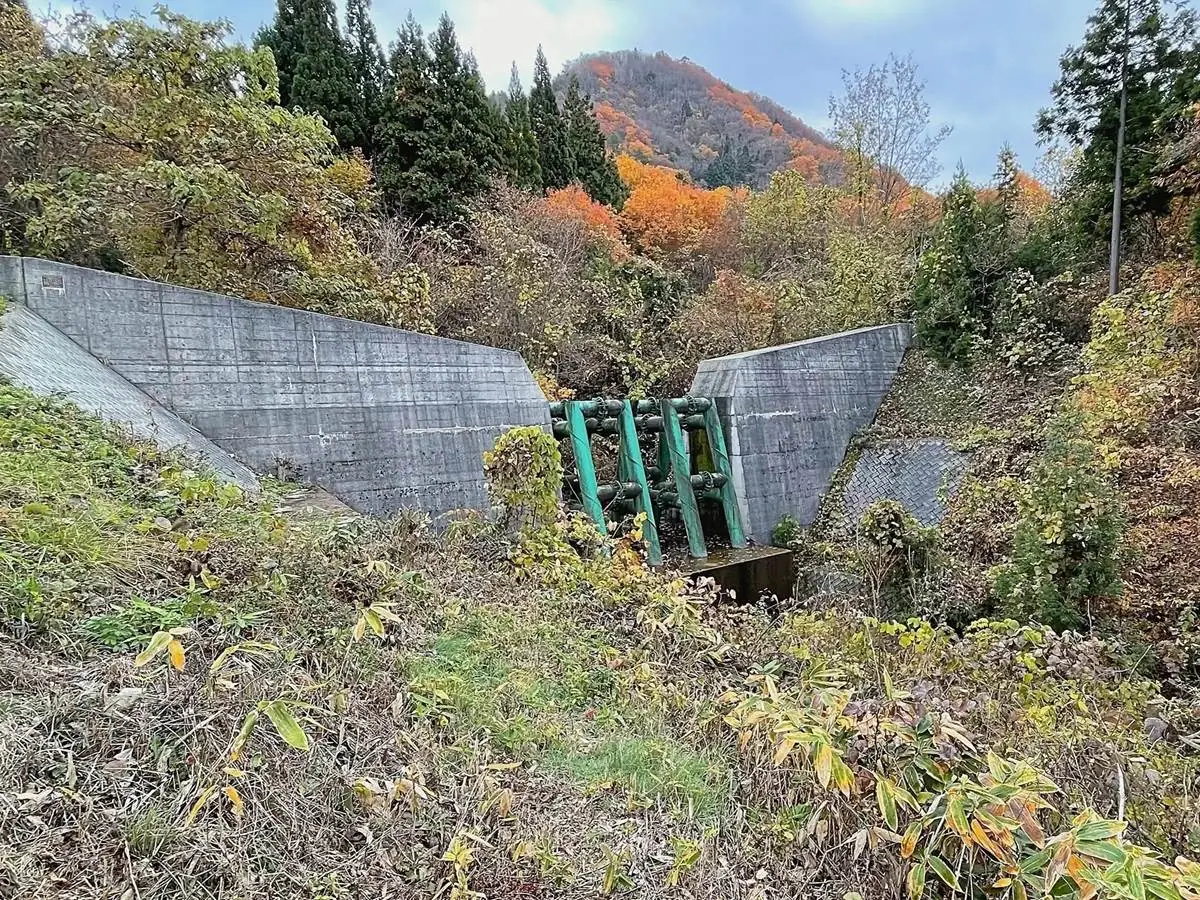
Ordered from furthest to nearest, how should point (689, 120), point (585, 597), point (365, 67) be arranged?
point (689, 120)
point (365, 67)
point (585, 597)

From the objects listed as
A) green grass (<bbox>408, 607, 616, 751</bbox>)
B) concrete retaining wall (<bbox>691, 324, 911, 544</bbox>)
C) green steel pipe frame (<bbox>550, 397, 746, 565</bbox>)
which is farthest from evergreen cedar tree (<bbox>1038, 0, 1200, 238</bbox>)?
green grass (<bbox>408, 607, 616, 751</bbox>)

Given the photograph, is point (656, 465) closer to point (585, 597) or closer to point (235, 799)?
point (585, 597)

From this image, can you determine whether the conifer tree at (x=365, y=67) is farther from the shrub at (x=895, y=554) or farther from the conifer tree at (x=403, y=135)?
the shrub at (x=895, y=554)

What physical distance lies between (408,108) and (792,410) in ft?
31.7

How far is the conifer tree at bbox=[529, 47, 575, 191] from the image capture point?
1636 cm

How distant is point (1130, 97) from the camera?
7652 mm

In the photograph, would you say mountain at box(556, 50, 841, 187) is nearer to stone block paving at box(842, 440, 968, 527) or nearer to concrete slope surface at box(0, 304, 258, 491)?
stone block paving at box(842, 440, 968, 527)

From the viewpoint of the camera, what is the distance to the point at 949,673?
122 inches

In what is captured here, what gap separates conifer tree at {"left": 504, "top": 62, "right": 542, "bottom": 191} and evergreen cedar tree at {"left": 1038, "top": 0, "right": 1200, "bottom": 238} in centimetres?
897

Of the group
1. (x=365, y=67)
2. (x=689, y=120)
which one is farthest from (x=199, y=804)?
(x=689, y=120)

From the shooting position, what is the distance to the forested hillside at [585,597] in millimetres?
1646

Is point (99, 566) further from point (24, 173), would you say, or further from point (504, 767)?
point (24, 173)

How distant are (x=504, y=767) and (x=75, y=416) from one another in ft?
11.8

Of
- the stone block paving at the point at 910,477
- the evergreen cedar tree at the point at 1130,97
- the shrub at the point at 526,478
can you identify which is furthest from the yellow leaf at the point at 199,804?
the evergreen cedar tree at the point at 1130,97
